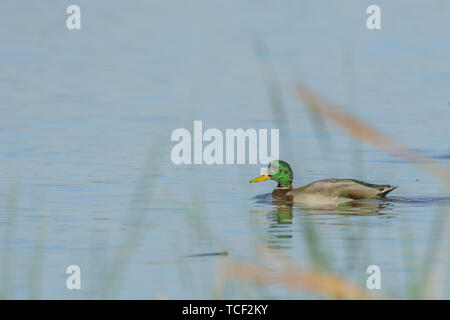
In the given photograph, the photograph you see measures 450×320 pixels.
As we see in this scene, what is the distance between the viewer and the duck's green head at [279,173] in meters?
15.6

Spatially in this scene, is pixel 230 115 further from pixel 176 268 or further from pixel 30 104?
pixel 176 268

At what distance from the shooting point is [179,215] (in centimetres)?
1298

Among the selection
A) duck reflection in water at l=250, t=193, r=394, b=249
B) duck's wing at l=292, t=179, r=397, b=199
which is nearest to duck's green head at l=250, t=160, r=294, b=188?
duck reflection in water at l=250, t=193, r=394, b=249

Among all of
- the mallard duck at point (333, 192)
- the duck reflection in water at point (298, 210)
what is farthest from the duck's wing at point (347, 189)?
the duck reflection in water at point (298, 210)

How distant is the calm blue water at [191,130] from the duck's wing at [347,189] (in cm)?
19

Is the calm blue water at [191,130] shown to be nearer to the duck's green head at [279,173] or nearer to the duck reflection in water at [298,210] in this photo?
the duck reflection in water at [298,210]

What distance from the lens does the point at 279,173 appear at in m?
15.6

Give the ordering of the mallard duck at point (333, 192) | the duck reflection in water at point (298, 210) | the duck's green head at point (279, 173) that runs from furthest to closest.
→ the duck's green head at point (279, 173) < the mallard duck at point (333, 192) < the duck reflection in water at point (298, 210)

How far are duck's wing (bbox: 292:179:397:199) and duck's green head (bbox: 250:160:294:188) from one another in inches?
28.0

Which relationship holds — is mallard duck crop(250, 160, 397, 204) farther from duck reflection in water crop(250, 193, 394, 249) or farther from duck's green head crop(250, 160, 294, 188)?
duck's green head crop(250, 160, 294, 188)

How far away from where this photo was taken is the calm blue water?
9172mm

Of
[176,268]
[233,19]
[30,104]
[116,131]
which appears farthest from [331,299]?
[233,19]

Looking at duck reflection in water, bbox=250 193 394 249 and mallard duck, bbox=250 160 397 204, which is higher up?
mallard duck, bbox=250 160 397 204

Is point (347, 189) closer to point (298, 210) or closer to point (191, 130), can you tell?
point (298, 210)
